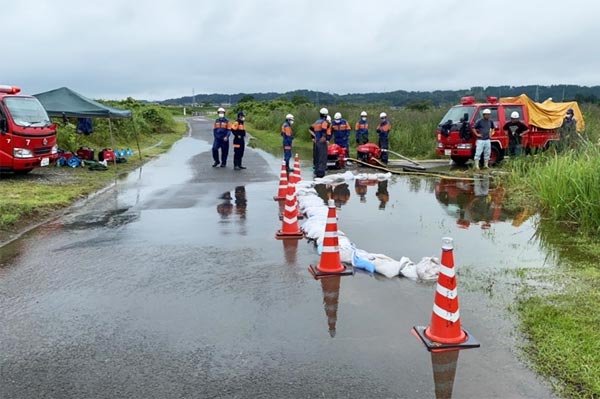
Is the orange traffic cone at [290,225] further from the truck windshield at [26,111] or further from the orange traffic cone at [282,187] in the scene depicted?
the truck windshield at [26,111]

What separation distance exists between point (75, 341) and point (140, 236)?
3.83m

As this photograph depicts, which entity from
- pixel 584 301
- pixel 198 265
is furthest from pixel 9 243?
pixel 584 301

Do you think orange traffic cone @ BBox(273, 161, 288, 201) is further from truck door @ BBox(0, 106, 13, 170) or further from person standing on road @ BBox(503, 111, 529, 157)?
person standing on road @ BBox(503, 111, 529, 157)

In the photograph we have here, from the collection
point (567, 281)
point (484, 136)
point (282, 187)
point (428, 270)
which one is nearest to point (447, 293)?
point (428, 270)

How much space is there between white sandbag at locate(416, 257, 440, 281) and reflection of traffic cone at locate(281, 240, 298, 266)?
1.52 m

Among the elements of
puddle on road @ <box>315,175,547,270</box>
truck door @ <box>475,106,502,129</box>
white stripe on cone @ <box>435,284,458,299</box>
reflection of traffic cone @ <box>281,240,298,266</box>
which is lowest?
puddle on road @ <box>315,175,547,270</box>

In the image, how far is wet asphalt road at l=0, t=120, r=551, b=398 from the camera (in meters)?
3.81

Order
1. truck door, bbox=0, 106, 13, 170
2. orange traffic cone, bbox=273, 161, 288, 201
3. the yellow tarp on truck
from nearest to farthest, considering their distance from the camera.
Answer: orange traffic cone, bbox=273, 161, 288, 201 < truck door, bbox=0, 106, 13, 170 < the yellow tarp on truck

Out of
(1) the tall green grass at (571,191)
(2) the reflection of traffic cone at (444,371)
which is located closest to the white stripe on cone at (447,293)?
(2) the reflection of traffic cone at (444,371)

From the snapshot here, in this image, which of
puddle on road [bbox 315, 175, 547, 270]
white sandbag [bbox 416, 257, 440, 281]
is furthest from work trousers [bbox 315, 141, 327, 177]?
white sandbag [bbox 416, 257, 440, 281]

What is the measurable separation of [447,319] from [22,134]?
1237 cm

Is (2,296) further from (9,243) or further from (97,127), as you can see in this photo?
(97,127)

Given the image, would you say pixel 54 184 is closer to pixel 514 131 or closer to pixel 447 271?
pixel 447 271

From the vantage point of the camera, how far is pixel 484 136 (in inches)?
629
